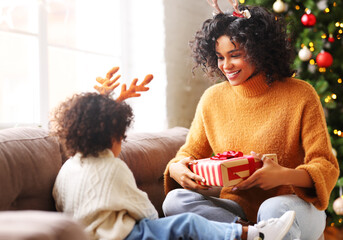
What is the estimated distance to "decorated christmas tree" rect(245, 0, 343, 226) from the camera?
2.76 m

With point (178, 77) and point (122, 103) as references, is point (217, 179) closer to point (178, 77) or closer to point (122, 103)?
point (122, 103)

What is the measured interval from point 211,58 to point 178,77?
1.22 meters

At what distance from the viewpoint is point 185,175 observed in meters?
1.62

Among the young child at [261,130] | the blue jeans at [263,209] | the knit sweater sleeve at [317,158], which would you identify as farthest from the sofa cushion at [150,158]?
the knit sweater sleeve at [317,158]

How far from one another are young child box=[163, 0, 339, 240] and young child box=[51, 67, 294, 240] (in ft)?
0.98

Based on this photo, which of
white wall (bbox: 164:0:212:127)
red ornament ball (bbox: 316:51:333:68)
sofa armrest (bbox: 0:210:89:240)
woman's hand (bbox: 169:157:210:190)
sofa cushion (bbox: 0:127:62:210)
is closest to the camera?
sofa armrest (bbox: 0:210:89:240)

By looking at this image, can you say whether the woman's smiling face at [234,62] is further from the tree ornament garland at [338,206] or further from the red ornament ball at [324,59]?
the tree ornament garland at [338,206]

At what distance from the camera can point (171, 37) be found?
3.00 m

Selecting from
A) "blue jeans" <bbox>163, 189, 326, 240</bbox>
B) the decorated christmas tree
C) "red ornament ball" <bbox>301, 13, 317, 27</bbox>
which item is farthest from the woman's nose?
"red ornament ball" <bbox>301, 13, 317, 27</bbox>

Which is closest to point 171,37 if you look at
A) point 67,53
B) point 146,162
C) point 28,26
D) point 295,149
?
point 67,53

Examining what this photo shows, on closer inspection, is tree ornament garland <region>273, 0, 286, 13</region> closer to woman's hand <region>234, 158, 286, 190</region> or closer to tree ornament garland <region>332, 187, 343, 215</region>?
tree ornament garland <region>332, 187, 343, 215</region>

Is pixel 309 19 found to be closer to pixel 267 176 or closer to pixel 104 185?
pixel 267 176

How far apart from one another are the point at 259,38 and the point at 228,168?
1.84ft

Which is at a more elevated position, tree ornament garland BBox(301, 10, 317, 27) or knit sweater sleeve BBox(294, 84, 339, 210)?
tree ornament garland BBox(301, 10, 317, 27)
